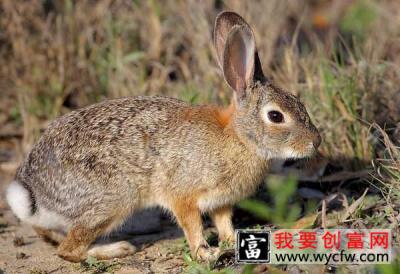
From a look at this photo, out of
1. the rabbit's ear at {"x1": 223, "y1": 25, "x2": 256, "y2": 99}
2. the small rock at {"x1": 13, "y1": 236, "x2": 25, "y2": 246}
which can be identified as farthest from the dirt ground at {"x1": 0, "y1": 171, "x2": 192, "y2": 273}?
the rabbit's ear at {"x1": 223, "y1": 25, "x2": 256, "y2": 99}

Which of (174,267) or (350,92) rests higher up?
(350,92)

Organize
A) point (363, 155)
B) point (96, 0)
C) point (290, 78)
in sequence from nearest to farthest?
point (363, 155) → point (290, 78) → point (96, 0)

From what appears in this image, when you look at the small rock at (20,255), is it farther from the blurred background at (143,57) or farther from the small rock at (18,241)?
the blurred background at (143,57)

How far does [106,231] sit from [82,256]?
244 mm

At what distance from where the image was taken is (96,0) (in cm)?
777

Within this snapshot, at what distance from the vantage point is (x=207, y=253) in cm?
502

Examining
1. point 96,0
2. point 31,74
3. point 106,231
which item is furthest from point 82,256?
point 96,0

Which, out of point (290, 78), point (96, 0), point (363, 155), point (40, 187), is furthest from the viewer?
point (96, 0)

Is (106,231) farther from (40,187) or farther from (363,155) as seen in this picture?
(363,155)

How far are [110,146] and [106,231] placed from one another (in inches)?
23.8

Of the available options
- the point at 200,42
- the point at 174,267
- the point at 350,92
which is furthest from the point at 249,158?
the point at 200,42

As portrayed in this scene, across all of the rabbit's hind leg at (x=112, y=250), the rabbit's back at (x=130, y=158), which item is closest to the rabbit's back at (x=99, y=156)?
the rabbit's back at (x=130, y=158)

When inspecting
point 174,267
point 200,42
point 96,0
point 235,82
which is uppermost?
point 96,0

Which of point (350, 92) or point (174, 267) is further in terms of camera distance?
point (350, 92)
